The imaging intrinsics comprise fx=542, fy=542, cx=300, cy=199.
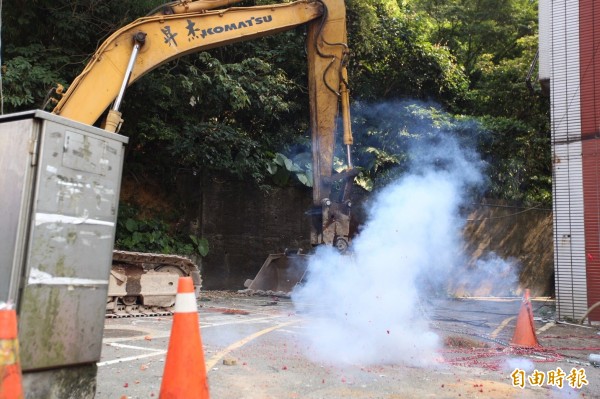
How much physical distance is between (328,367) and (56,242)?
3168 millimetres

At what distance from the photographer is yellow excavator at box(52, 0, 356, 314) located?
7.21 metres

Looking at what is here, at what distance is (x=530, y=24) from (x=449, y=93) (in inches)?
225

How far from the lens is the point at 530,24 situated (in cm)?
2214

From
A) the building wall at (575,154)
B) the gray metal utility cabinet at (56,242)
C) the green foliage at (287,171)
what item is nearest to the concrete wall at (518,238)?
the green foliage at (287,171)

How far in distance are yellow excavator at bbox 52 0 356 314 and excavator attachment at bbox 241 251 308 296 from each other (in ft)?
11.0

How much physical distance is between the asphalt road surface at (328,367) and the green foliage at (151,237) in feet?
17.6

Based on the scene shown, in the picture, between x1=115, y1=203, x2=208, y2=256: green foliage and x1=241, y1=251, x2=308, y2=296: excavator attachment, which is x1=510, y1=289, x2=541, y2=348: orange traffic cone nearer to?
x1=241, y1=251, x2=308, y2=296: excavator attachment

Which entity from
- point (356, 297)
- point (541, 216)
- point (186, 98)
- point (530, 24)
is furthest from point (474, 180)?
point (356, 297)

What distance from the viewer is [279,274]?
13.9 meters

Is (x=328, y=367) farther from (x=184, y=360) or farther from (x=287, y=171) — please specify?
(x=287, y=171)

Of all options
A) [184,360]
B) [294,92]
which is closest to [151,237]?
[294,92]

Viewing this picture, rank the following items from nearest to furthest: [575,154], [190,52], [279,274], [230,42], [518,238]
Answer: [190,52], [230,42], [575,154], [279,274], [518,238]

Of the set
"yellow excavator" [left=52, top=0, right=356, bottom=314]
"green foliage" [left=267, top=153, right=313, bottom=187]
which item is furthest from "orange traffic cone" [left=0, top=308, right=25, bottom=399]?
"green foliage" [left=267, top=153, right=313, bottom=187]

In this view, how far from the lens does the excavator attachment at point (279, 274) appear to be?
13375 millimetres
